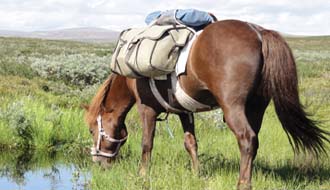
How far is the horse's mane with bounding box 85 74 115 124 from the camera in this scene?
7297mm

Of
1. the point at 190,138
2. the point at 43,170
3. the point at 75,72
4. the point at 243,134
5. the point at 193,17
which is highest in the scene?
the point at 193,17

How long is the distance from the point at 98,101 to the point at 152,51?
5.63ft

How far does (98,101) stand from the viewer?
24.2ft

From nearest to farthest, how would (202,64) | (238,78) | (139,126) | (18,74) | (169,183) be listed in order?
(238,78)
(202,64)
(169,183)
(139,126)
(18,74)

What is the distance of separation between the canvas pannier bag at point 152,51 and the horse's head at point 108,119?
0.87 meters

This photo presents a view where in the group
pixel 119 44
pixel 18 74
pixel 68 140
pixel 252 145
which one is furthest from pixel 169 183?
pixel 18 74

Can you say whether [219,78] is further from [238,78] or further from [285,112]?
[285,112]

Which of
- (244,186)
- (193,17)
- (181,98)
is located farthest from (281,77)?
(193,17)

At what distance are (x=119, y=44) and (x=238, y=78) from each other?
1931 millimetres

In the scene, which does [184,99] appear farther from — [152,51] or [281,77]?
[281,77]

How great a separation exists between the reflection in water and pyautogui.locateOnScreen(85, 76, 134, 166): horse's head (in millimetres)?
307

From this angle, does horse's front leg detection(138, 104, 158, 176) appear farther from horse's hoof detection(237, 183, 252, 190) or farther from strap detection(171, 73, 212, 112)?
horse's hoof detection(237, 183, 252, 190)

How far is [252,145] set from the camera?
17.1 feet

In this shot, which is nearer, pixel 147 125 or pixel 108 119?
pixel 147 125
